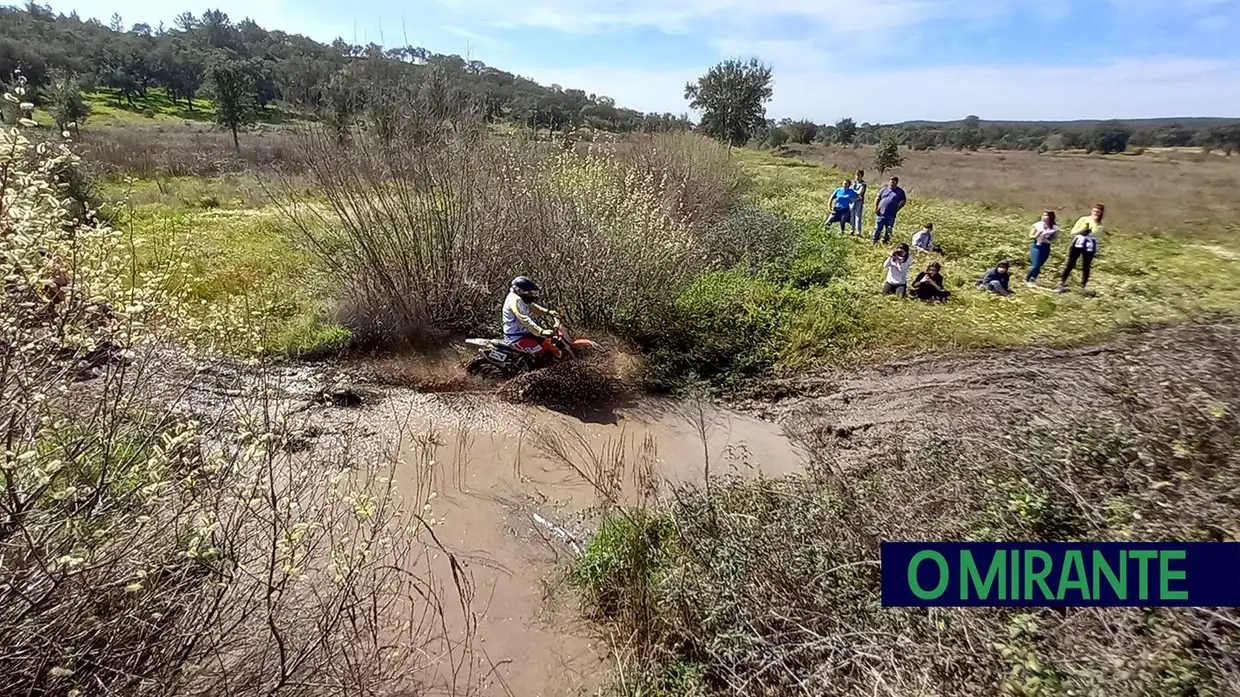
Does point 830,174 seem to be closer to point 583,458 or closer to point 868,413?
point 868,413

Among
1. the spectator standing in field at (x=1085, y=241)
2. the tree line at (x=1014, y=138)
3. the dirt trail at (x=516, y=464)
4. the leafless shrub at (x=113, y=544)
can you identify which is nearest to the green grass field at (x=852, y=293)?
the spectator standing in field at (x=1085, y=241)

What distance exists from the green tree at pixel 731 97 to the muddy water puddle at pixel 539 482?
80.9ft

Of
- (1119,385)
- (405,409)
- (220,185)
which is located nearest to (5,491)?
(405,409)

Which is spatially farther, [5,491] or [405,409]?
[405,409]

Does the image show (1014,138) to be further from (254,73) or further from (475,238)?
(475,238)

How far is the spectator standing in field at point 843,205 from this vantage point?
46.5 feet

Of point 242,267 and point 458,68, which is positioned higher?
point 458,68

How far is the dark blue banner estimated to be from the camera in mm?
2742

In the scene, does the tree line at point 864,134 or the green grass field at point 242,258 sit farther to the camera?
the tree line at point 864,134

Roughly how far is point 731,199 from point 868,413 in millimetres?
10352

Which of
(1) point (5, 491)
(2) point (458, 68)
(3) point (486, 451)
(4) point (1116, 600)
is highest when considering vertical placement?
(2) point (458, 68)

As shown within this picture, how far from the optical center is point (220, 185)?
18109 millimetres

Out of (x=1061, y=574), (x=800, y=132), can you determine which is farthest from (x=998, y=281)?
(x=800, y=132)

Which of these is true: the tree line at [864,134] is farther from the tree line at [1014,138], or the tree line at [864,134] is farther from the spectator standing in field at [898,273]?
the spectator standing in field at [898,273]
